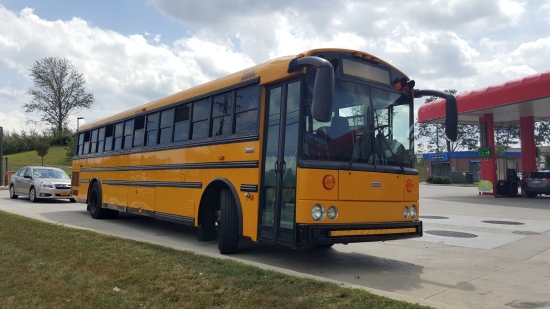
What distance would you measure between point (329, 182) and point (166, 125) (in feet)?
15.8

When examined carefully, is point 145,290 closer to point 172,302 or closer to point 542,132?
point 172,302

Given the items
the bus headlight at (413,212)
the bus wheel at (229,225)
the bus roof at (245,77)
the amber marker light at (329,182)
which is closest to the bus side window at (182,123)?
the bus roof at (245,77)

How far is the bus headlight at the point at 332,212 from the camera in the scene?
6.03 m

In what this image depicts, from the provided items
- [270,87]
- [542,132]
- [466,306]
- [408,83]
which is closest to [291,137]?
[270,87]

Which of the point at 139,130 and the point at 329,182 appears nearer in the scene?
the point at 329,182

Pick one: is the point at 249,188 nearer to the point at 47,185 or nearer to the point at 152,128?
the point at 152,128

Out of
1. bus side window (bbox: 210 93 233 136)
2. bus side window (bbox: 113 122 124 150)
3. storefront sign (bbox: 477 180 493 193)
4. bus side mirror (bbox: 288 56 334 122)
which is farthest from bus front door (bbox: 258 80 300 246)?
storefront sign (bbox: 477 180 493 193)

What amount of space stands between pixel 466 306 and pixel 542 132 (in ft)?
233

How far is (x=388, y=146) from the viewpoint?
6.89 m

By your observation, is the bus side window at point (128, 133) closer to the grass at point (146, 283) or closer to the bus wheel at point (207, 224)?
the bus wheel at point (207, 224)

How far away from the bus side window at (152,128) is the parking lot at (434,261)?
199 centimetres

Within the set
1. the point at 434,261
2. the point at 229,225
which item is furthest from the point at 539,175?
the point at 229,225

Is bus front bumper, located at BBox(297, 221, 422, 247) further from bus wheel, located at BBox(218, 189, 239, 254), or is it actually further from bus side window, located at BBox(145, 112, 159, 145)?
bus side window, located at BBox(145, 112, 159, 145)

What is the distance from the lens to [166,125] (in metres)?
9.77
